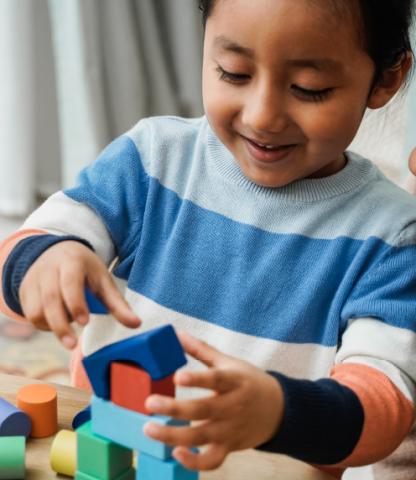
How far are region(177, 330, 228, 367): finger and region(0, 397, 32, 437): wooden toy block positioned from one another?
0.68 ft

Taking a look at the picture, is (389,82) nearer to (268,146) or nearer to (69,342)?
(268,146)

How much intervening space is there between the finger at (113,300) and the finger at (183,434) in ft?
0.32

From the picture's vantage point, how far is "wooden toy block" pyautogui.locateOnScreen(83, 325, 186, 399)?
51 cm

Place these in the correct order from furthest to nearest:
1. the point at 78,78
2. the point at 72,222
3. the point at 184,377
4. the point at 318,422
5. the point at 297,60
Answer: the point at 78,78 < the point at 72,222 < the point at 297,60 < the point at 318,422 < the point at 184,377

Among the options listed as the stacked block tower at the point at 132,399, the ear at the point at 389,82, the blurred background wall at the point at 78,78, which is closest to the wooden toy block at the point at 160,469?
the stacked block tower at the point at 132,399

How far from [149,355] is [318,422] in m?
0.16

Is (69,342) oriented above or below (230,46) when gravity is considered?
below

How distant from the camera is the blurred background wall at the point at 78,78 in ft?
7.03

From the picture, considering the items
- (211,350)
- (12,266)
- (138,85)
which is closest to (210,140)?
(12,266)

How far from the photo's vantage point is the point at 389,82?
837 mm

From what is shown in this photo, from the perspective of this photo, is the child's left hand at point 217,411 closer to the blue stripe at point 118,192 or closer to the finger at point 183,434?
the finger at point 183,434

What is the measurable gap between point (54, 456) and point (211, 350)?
0.61ft

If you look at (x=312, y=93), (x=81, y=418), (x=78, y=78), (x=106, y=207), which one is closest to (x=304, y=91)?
(x=312, y=93)

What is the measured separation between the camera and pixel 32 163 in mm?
2262
